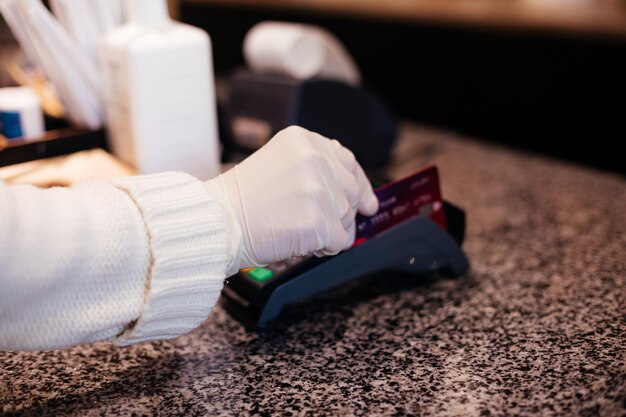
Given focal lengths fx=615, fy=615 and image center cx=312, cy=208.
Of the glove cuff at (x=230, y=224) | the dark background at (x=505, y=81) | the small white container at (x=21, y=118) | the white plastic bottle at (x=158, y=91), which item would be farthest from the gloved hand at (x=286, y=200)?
the dark background at (x=505, y=81)

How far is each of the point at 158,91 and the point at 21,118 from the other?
0.20m

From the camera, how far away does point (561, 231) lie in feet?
2.88

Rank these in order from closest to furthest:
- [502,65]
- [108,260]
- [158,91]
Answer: [108,260], [158,91], [502,65]

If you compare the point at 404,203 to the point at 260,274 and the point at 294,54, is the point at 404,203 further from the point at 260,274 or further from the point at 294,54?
the point at 294,54

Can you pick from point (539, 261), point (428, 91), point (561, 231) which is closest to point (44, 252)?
point (539, 261)

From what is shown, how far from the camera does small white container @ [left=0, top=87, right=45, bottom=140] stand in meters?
0.80

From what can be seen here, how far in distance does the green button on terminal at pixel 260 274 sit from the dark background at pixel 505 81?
1060 millimetres

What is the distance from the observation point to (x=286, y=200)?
55cm

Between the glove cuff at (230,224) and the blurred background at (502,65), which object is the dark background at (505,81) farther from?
the glove cuff at (230,224)

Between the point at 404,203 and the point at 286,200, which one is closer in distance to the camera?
the point at 286,200

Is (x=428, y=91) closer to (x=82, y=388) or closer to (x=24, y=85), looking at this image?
(x=24, y=85)

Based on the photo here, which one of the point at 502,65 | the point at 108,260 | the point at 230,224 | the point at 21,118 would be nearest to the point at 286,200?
the point at 230,224

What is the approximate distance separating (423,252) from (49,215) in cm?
40

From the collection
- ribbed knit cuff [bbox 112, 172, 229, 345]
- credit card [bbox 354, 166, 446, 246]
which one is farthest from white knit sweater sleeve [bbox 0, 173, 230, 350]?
credit card [bbox 354, 166, 446, 246]
